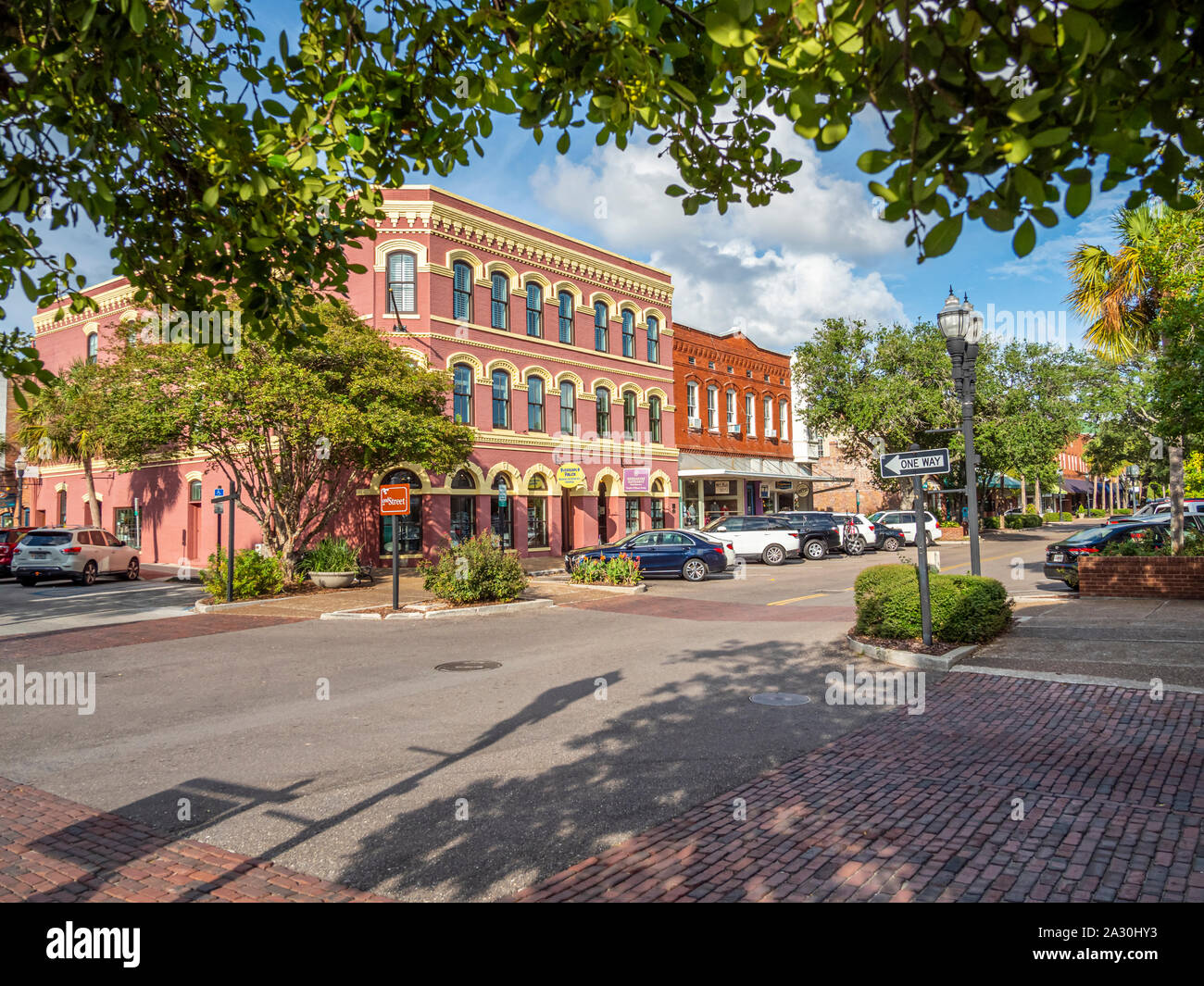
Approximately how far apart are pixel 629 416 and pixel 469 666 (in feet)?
80.5

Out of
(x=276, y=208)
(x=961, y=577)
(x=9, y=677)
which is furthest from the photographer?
(x=961, y=577)

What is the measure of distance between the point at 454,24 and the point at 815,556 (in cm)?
2656

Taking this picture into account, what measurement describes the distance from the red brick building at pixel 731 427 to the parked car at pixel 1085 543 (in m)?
19.1

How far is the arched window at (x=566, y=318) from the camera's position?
102ft

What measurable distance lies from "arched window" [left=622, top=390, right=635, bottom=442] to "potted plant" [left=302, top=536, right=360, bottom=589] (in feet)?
50.4

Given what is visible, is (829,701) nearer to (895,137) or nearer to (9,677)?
(895,137)

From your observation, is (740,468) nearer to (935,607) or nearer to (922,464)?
(935,607)

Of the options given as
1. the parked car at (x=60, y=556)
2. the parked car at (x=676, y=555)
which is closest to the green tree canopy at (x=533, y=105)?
the parked car at (x=676, y=555)

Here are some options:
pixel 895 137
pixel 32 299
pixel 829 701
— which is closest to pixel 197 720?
pixel 32 299

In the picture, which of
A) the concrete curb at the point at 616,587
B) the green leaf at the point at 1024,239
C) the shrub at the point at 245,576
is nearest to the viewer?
the green leaf at the point at 1024,239

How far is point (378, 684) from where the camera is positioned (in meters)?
9.10

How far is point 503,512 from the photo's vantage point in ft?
92.6

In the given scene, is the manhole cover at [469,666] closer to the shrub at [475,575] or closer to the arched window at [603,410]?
the shrub at [475,575]

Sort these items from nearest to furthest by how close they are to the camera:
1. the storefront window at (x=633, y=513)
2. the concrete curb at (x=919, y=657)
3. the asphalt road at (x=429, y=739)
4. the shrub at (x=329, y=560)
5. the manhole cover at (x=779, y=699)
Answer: the asphalt road at (x=429, y=739), the manhole cover at (x=779, y=699), the concrete curb at (x=919, y=657), the shrub at (x=329, y=560), the storefront window at (x=633, y=513)
